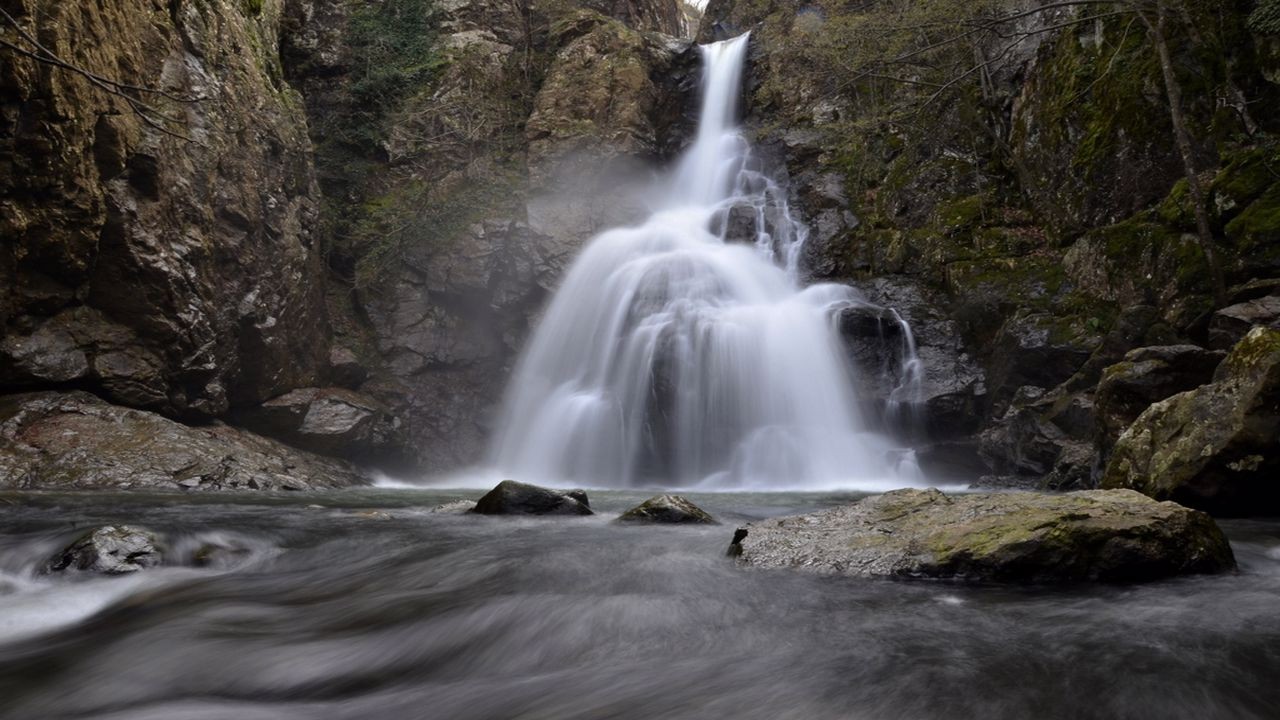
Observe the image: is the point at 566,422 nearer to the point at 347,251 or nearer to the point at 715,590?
the point at 347,251

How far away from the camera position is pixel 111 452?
10445 mm

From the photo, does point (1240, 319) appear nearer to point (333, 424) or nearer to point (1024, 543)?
point (1024, 543)

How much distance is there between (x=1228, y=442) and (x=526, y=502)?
672 cm

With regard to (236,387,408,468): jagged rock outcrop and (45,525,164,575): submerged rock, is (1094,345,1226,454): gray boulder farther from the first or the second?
(236,387,408,468): jagged rock outcrop

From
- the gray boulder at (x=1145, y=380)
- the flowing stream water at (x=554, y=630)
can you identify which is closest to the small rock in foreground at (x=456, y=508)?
the flowing stream water at (x=554, y=630)

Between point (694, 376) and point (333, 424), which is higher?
point (694, 376)

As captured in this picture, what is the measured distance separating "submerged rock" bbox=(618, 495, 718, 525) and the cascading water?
19.7 feet

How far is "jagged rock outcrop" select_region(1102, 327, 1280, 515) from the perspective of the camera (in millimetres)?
5961

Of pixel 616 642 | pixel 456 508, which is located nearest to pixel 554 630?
pixel 616 642

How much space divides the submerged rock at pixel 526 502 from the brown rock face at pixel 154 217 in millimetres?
5216

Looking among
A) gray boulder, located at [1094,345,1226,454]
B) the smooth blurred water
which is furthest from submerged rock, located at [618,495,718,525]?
gray boulder, located at [1094,345,1226,454]

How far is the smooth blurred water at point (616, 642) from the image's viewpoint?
2.90 metres

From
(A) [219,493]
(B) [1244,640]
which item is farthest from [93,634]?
(A) [219,493]

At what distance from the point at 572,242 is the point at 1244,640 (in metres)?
17.2
